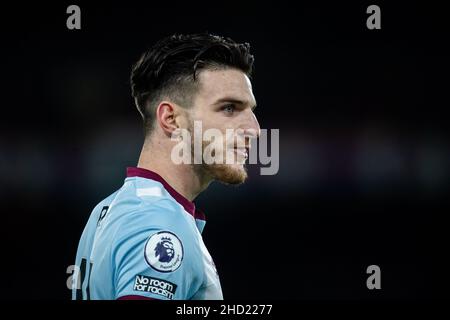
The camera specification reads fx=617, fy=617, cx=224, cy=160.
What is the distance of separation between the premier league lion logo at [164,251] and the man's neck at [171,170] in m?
0.42

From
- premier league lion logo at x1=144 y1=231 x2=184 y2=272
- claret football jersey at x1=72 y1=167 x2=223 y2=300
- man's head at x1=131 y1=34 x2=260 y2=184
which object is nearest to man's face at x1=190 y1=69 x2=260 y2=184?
man's head at x1=131 y1=34 x2=260 y2=184

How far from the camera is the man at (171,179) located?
1.82 metres

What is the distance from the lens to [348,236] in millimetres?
6000

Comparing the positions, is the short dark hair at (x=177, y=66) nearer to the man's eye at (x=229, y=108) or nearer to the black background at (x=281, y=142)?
the man's eye at (x=229, y=108)

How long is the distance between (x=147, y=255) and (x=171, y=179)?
1.54ft

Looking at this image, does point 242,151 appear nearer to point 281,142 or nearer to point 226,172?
point 226,172

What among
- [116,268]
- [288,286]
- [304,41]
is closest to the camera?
[116,268]

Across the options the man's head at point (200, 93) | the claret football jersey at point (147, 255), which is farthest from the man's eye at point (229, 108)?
the claret football jersey at point (147, 255)

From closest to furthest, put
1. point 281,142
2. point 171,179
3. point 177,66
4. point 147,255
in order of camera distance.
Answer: point 147,255 → point 171,179 → point 177,66 → point 281,142

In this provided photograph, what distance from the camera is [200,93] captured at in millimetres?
2266

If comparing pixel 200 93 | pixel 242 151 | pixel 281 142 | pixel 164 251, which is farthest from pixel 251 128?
pixel 281 142
